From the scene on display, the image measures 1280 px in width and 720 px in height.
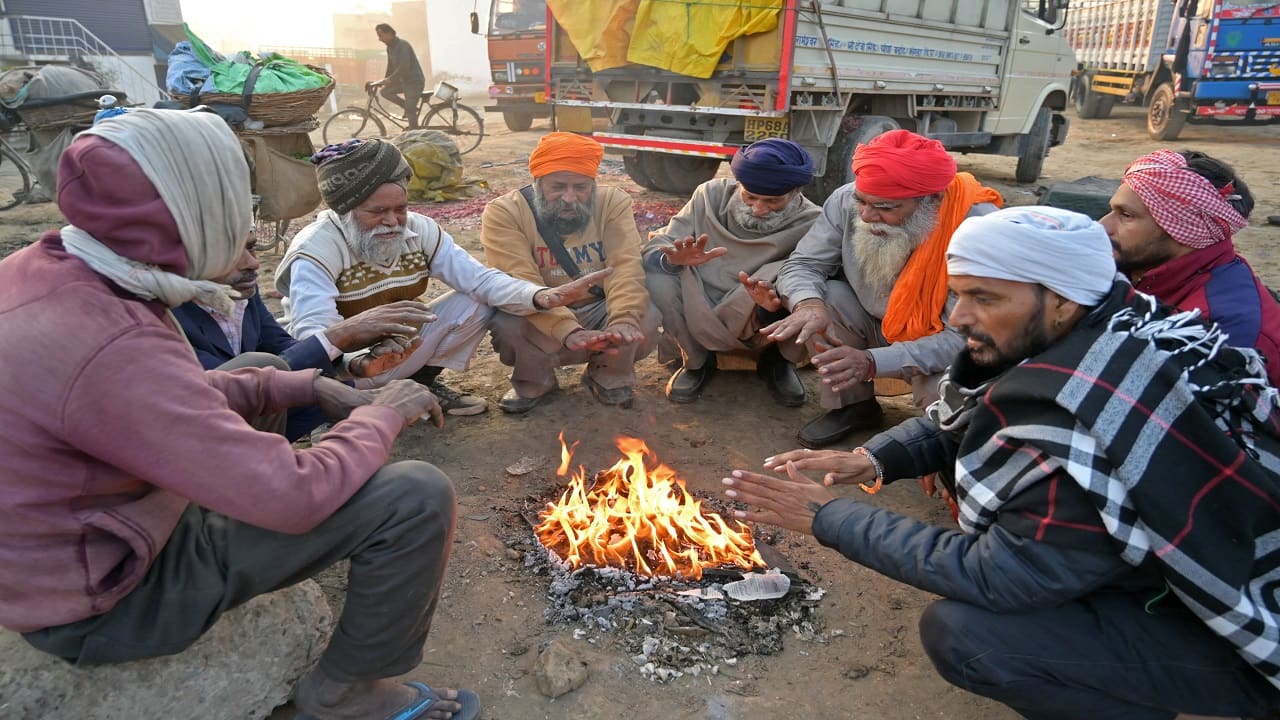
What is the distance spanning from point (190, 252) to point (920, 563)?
6.54 ft

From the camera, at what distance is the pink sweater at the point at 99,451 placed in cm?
156

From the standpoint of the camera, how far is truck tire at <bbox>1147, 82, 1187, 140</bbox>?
15531mm

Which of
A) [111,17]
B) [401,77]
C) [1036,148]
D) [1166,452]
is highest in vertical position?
[111,17]

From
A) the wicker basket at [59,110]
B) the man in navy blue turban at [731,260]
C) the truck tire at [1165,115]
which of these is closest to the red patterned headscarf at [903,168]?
the man in navy blue turban at [731,260]

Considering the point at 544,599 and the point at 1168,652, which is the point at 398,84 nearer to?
the point at 544,599

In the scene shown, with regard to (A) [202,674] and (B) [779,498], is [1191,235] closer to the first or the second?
(B) [779,498]

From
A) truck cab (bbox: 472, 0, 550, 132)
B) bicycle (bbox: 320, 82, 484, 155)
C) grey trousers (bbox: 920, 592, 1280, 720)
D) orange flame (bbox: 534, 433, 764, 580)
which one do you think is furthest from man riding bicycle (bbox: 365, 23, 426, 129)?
grey trousers (bbox: 920, 592, 1280, 720)

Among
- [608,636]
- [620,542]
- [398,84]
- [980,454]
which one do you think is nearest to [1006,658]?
[980,454]

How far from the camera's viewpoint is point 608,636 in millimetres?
2729

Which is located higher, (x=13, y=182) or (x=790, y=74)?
(x=790, y=74)

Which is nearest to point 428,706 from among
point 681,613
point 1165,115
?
point 681,613

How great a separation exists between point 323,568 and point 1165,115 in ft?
61.9

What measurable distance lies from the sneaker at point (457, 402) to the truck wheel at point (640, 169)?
21.9 feet

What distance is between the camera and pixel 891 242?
399cm
